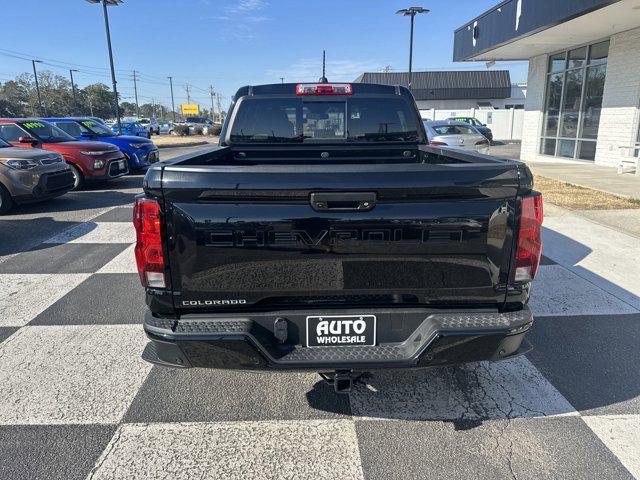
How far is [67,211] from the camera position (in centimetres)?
904

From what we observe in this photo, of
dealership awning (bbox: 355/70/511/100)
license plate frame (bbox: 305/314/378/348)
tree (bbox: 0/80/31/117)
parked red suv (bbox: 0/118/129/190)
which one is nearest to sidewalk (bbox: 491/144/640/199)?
license plate frame (bbox: 305/314/378/348)

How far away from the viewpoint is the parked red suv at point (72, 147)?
35.6ft

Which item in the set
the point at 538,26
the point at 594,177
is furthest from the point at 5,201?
the point at 594,177

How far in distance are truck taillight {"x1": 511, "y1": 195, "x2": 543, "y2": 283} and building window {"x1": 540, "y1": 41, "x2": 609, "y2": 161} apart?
14988 millimetres

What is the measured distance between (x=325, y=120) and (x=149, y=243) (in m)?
2.47

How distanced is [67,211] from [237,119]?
6504 mm

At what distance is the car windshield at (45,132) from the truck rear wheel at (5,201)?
128 inches

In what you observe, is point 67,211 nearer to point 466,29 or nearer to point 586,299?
point 586,299

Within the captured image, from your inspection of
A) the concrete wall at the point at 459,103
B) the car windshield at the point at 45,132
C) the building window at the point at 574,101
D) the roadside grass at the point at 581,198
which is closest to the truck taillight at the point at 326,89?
the roadside grass at the point at 581,198

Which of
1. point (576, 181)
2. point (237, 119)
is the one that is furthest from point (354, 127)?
point (576, 181)

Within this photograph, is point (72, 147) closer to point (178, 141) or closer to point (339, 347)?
point (339, 347)

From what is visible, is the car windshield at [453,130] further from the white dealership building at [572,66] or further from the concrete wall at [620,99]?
the concrete wall at [620,99]

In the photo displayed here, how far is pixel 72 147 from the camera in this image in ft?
35.9

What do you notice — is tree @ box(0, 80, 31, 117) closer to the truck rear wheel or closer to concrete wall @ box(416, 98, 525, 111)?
concrete wall @ box(416, 98, 525, 111)
